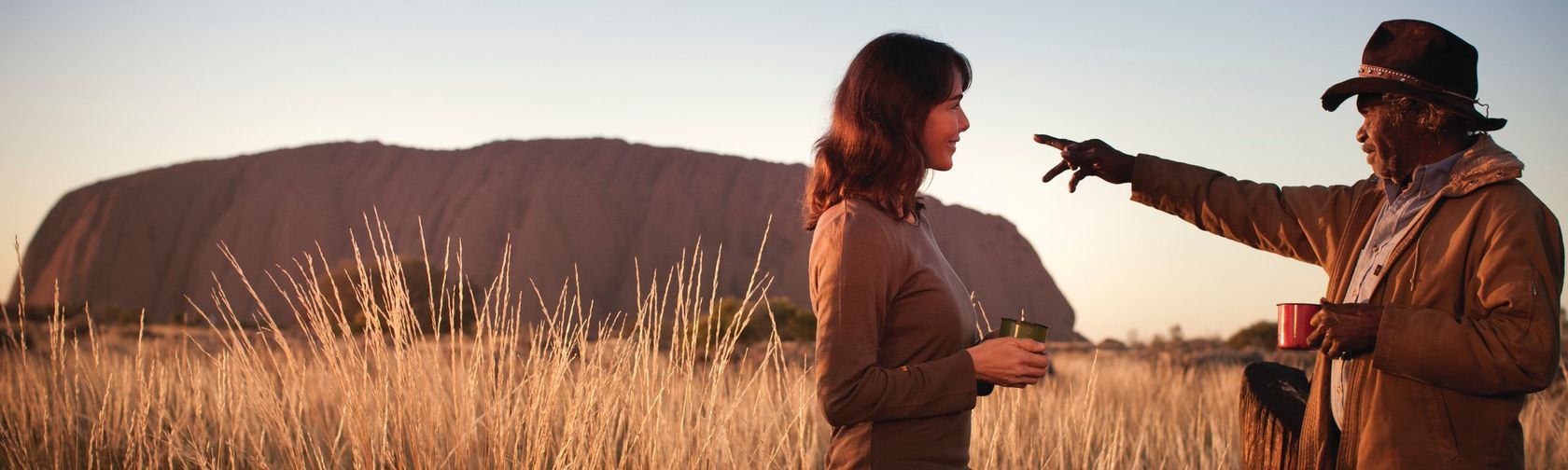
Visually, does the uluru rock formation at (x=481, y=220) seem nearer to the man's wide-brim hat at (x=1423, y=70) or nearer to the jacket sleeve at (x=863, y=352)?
the man's wide-brim hat at (x=1423, y=70)

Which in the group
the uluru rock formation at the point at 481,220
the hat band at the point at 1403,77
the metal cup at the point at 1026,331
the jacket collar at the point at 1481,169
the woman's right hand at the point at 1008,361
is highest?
the hat band at the point at 1403,77

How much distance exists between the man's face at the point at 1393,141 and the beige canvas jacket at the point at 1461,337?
0.13 m

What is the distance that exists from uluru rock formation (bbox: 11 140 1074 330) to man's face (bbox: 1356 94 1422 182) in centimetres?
4364

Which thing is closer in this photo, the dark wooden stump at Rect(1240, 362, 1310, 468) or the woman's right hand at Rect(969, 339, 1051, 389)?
the woman's right hand at Rect(969, 339, 1051, 389)

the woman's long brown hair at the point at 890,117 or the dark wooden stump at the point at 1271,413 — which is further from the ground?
the woman's long brown hair at the point at 890,117

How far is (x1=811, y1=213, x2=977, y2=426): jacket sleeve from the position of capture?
177 centimetres

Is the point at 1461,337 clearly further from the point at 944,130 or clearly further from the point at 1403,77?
the point at 944,130

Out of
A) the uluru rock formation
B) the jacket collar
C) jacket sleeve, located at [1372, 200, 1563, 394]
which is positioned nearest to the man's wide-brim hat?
the jacket collar

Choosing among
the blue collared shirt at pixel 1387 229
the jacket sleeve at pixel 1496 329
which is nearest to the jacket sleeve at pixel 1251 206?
the blue collared shirt at pixel 1387 229

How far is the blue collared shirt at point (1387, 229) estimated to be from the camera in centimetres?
236

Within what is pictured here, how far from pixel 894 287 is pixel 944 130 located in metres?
0.31

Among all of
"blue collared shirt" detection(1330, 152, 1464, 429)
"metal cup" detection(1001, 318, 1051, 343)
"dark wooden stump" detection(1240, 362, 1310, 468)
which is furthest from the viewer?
"dark wooden stump" detection(1240, 362, 1310, 468)

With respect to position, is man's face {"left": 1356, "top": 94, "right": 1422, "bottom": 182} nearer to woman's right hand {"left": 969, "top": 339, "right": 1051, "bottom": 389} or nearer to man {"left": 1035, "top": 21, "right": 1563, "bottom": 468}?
man {"left": 1035, "top": 21, "right": 1563, "bottom": 468}

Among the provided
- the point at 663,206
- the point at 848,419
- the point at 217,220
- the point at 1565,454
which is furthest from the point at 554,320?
the point at 217,220
